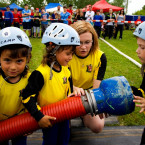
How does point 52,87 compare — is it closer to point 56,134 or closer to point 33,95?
point 33,95

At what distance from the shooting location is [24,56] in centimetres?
188

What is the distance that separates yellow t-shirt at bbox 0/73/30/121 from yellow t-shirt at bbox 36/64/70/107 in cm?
24

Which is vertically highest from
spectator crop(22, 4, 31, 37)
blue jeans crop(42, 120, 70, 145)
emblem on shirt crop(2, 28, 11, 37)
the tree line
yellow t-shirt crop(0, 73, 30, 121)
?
the tree line

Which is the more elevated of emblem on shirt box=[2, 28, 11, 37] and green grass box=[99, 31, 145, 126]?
emblem on shirt box=[2, 28, 11, 37]

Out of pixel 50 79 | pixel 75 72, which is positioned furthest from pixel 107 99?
pixel 75 72

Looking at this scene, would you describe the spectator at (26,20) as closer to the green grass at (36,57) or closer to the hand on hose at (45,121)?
the green grass at (36,57)

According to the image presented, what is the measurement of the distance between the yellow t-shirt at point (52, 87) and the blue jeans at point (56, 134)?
380 mm

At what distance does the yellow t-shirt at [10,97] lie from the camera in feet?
6.10

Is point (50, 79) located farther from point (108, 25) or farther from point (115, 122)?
point (108, 25)

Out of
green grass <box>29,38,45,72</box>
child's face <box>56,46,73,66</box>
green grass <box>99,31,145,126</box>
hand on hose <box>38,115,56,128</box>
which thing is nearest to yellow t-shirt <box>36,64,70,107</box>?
child's face <box>56,46,73,66</box>

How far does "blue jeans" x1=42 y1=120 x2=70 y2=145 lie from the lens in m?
2.14

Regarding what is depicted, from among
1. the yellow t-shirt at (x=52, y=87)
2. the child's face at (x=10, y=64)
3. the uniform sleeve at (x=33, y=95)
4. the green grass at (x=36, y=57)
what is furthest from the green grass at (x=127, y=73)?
the green grass at (x=36, y=57)

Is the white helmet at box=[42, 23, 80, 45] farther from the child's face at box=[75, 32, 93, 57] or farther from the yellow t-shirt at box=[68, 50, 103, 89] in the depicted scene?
the yellow t-shirt at box=[68, 50, 103, 89]

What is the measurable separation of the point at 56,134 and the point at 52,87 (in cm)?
68
